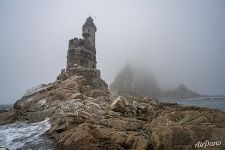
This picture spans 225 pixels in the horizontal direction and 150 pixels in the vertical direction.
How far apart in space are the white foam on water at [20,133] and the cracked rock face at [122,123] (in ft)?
4.57

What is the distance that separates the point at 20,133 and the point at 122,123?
11859 mm

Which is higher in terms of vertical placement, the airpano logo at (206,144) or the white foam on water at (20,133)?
the airpano logo at (206,144)

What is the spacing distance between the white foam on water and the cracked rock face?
4.57ft

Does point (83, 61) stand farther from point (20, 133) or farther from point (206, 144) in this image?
point (206, 144)

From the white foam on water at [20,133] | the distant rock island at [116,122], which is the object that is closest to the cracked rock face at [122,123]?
the distant rock island at [116,122]

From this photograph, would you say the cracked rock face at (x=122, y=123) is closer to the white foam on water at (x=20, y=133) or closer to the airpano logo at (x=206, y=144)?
the airpano logo at (x=206, y=144)

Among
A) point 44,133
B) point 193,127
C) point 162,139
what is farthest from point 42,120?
point 193,127

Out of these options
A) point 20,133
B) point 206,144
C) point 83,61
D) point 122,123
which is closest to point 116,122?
point 122,123

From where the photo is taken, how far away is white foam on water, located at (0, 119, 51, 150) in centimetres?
Result: 2122

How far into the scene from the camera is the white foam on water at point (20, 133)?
21.2m

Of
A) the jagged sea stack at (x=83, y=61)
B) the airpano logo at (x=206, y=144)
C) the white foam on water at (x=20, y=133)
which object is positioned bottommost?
the white foam on water at (x=20, y=133)

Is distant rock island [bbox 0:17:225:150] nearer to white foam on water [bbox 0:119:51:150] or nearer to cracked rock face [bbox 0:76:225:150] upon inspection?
cracked rock face [bbox 0:76:225:150]

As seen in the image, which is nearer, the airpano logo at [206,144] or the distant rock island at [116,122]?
the airpano logo at [206,144]

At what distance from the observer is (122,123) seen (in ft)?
76.9
